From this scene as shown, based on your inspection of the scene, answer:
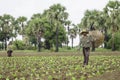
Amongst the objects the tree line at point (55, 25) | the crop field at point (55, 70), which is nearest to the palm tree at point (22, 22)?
the tree line at point (55, 25)

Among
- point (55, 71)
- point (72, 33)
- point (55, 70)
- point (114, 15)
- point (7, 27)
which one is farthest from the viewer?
point (72, 33)

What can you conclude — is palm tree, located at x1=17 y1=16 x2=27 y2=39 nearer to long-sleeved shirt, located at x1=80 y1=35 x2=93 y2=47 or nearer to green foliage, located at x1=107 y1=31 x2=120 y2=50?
green foliage, located at x1=107 y1=31 x2=120 y2=50

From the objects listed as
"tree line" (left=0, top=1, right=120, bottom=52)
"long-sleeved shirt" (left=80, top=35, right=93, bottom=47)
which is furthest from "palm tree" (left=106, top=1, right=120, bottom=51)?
"long-sleeved shirt" (left=80, top=35, right=93, bottom=47)

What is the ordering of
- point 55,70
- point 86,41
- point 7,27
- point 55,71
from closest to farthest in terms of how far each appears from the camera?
point 55,71 → point 55,70 → point 86,41 → point 7,27

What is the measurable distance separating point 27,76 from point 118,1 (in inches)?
2369

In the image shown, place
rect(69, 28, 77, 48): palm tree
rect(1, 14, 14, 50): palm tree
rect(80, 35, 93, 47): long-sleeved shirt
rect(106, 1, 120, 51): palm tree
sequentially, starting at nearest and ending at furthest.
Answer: rect(80, 35, 93, 47): long-sleeved shirt
rect(106, 1, 120, 51): palm tree
rect(1, 14, 14, 50): palm tree
rect(69, 28, 77, 48): palm tree

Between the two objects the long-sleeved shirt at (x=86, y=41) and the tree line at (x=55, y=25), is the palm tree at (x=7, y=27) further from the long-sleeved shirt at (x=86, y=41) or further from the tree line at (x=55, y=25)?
the long-sleeved shirt at (x=86, y=41)

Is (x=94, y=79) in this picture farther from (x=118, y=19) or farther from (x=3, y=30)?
(x=3, y=30)

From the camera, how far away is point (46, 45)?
9294cm

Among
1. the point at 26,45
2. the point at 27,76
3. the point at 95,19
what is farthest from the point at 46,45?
the point at 27,76

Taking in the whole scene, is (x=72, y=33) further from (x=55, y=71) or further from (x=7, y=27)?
(x=55, y=71)

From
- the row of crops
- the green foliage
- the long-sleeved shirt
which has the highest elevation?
the green foliage

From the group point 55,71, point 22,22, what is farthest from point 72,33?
point 55,71

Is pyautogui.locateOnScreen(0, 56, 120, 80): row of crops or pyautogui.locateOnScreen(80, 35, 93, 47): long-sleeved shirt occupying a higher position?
pyautogui.locateOnScreen(80, 35, 93, 47): long-sleeved shirt
